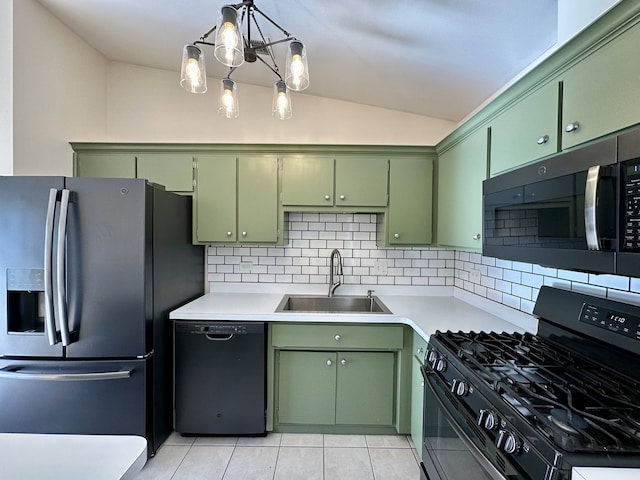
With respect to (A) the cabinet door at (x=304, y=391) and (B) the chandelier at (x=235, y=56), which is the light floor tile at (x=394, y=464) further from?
(B) the chandelier at (x=235, y=56)

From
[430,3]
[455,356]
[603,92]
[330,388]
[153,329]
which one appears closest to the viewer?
[603,92]

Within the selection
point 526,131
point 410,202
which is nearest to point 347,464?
point 410,202

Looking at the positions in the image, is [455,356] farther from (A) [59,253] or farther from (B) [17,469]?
(A) [59,253]

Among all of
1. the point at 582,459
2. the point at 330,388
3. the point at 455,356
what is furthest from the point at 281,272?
the point at 582,459

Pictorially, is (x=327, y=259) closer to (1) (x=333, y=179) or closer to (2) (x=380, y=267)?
(2) (x=380, y=267)

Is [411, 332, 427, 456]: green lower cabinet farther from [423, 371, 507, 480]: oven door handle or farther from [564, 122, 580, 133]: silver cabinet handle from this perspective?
[564, 122, 580, 133]: silver cabinet handle

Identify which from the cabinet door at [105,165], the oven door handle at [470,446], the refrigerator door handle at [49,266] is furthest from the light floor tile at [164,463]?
the cabinet door at [105,165]

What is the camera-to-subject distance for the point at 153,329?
6.49 feet

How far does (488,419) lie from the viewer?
0.99m

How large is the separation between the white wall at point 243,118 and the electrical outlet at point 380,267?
1.03 metres

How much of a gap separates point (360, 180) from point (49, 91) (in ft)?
7.37

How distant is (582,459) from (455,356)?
1.95 feet

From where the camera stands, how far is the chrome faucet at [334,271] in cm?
272

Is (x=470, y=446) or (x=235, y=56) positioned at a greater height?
(x=235, y=56)
